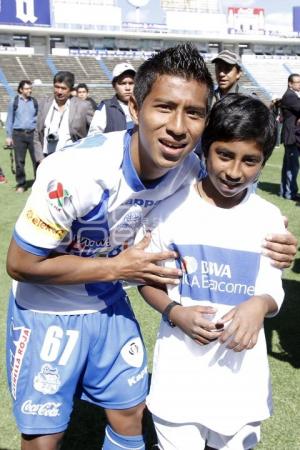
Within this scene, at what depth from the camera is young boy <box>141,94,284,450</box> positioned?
1585 millimetres

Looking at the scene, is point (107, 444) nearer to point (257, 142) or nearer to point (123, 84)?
point (257, 142)

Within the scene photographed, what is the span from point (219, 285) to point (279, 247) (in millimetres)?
220

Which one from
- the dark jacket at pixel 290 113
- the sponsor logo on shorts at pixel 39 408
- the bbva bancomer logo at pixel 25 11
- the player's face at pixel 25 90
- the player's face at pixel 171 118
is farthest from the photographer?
the bbva bancomer logo at pixel 25 11

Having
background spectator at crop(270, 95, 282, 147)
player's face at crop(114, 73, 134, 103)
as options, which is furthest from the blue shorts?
player's face at crop(114, 73, 134, 103)

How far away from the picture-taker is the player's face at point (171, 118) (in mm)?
1454

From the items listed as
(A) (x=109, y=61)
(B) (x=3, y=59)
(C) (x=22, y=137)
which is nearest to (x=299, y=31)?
(A) (x=109, y=61)

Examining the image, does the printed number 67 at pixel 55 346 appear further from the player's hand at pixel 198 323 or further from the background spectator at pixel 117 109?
the background spectator at pixel 117 109

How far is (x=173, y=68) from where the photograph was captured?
1.48 meters

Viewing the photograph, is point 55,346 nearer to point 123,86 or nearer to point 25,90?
point 123,86

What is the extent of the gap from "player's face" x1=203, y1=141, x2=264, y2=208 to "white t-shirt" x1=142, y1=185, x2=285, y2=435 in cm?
8

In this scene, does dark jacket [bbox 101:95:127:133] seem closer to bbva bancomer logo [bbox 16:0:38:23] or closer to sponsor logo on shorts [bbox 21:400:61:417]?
sponsor logo on shorts [bbox 21:400:61:417]

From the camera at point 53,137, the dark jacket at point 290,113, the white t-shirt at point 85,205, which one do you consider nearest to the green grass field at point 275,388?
the white t-shirt at point 85,205

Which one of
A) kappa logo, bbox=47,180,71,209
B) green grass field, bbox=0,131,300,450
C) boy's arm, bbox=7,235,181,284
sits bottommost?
green grass field, bbox=0,131,300,450

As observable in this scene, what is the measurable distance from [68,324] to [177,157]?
0.72 meters
